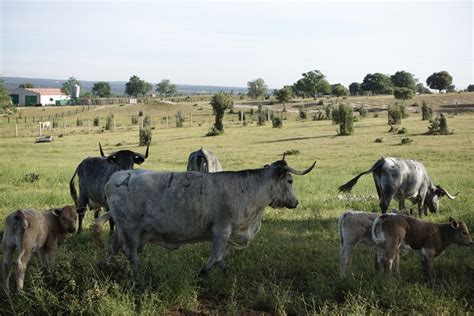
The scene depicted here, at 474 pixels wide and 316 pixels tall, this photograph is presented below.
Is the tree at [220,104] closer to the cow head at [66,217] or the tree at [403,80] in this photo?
the cow head at [66,217]

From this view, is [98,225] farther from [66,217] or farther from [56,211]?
[56,211]

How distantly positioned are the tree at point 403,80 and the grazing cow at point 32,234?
10636 centimetres

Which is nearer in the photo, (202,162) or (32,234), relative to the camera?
(32,234)

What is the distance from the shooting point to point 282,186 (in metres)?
8.84

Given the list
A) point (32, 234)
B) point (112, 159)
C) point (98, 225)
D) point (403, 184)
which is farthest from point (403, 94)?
point (32, 234)

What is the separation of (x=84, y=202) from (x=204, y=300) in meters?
6.33

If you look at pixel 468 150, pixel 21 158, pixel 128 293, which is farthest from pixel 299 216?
pixel 21 158

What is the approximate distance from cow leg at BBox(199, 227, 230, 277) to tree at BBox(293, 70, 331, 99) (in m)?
89.6

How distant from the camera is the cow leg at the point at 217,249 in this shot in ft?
26.1

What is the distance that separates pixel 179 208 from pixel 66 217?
215 centimetres

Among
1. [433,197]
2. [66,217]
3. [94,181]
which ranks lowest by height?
[433,197]

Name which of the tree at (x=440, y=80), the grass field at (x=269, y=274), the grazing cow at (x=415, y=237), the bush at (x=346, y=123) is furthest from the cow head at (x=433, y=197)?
the tree at (x=440, y=80)

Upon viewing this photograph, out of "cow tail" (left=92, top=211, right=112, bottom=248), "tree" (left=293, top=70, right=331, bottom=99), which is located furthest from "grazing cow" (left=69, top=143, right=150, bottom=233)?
"tree" (left=293, top=70, right=331, bottom=99)

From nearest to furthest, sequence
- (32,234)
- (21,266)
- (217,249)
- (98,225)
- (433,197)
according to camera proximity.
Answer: (21,266), (32,234), (217,249), (98,225), (433,197)
